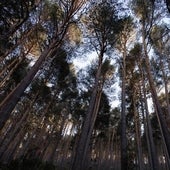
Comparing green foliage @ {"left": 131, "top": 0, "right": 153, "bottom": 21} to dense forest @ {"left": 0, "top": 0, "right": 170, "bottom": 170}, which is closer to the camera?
dense forest @ {"left": 0, "top": 0, "right": 170, "bottom": 170}

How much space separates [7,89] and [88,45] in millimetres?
9585

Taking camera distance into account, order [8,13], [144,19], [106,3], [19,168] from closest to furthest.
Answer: [19,168] → [8,13] → [106,3] → [144,19]

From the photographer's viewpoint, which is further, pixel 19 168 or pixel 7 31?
pixel 7 31

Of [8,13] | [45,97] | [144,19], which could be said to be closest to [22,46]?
[45,97]

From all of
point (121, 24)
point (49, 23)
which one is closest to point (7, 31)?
point (49, 23)

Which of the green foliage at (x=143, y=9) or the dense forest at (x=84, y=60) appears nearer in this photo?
the dense forest at (x=84, y=60)

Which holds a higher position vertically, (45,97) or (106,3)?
(106,3)

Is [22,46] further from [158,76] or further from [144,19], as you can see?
[158,76]

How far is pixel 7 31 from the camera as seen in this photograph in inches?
345

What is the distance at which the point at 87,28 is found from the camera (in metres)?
12.7

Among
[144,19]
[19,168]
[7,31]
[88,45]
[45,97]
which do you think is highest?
[144,19]

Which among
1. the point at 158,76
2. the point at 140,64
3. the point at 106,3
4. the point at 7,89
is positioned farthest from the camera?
the point at 7,89

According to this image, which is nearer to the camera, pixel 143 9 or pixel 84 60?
pixel 143 9

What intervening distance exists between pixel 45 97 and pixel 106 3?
939 cm
